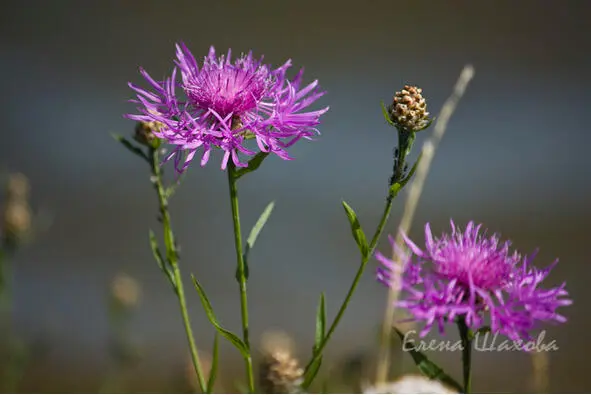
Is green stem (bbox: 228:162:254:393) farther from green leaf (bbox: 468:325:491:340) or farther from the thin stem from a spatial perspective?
green leaf (bbox: 468:325:491:340)

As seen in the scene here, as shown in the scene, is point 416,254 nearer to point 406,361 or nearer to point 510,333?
point 510,333

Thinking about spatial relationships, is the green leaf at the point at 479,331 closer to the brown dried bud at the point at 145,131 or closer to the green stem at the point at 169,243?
the green stem at the point at 169,243

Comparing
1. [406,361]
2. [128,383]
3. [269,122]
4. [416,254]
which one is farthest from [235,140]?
[128,383]

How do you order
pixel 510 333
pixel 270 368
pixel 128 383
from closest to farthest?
pixel 510 333 → pixel 270 368 → pixel 128 383

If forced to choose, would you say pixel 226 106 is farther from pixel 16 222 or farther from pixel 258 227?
pixel 16 222

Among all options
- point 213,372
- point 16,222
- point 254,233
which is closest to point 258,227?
point 254,233
